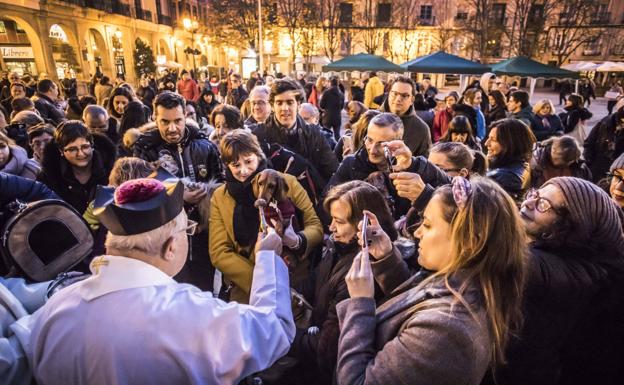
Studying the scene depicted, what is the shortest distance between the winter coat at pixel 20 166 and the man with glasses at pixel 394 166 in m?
2.65

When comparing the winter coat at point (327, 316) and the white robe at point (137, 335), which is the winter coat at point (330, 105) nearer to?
the winter coat at point (327, 316)

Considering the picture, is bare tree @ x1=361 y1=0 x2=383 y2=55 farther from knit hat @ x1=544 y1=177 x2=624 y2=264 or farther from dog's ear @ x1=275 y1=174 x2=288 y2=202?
knit hat @ x1=544 y1=177 x2=624 y2=264

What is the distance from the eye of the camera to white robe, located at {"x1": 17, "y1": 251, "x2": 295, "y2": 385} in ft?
3.69

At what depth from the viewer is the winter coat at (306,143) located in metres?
3.89

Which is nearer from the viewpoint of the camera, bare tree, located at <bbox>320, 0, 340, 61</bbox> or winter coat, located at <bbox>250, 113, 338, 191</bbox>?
winter coat, located at <bbox>250, 113, 338, 191</bbox>

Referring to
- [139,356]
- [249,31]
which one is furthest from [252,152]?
[249,31]

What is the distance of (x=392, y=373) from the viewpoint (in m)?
1.24

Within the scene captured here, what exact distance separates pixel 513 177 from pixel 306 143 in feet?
6.70

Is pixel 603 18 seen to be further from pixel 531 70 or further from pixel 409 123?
pixel 409 123

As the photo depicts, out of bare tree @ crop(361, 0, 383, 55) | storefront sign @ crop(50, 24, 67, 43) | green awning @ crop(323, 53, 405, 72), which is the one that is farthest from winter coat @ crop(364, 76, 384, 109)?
bare tree @ crop(361, 0, 383, 55)

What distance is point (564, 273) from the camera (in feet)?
5.29

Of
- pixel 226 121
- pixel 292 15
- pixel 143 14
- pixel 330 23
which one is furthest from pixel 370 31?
pixel 226 121

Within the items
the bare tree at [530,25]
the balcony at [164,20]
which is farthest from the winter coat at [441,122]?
the balcony at [164,20]

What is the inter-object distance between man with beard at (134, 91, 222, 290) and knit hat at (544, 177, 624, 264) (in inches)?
101
